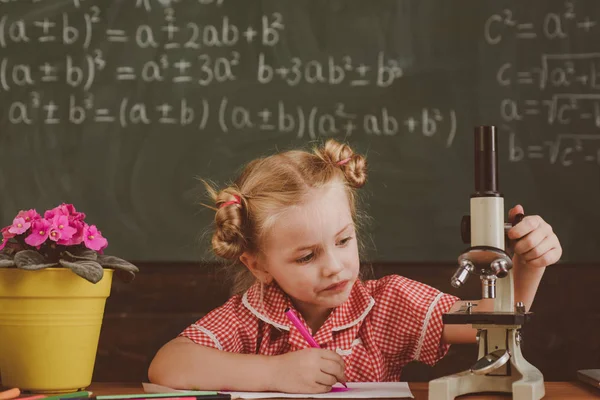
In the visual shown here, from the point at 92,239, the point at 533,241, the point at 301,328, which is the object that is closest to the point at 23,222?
the point at 92,239

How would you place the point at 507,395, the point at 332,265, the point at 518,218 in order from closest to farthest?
the point at 507,395
the point at 518,218
the point at 332,265

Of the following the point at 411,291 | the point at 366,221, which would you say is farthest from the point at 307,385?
the point at 366,221

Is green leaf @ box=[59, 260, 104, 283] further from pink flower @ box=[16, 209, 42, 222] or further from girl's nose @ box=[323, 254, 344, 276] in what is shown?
girl's nose @ box=[323, 254, 344, 276]

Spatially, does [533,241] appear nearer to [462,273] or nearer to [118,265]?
[462,273]

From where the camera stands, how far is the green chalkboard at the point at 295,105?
2.20 metres

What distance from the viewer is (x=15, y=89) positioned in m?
2.28

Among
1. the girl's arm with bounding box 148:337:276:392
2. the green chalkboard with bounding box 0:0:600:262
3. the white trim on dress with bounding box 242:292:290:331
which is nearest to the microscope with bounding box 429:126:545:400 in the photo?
the girl's arm with bounding box 148:337:276:392

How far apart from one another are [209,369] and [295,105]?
107 cm

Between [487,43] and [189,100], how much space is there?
0.83m

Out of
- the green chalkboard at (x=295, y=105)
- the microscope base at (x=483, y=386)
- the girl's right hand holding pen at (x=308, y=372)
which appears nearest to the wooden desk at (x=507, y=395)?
the microscope base at (x=483, y=386)

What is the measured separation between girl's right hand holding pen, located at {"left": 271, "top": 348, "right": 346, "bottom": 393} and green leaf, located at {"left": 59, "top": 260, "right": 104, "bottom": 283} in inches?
12.4

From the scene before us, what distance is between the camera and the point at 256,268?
1556mm

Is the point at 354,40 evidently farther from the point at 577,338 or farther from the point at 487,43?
the point at 577,338

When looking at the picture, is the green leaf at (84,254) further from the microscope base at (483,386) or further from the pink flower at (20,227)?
the microscope base at (483,386)
